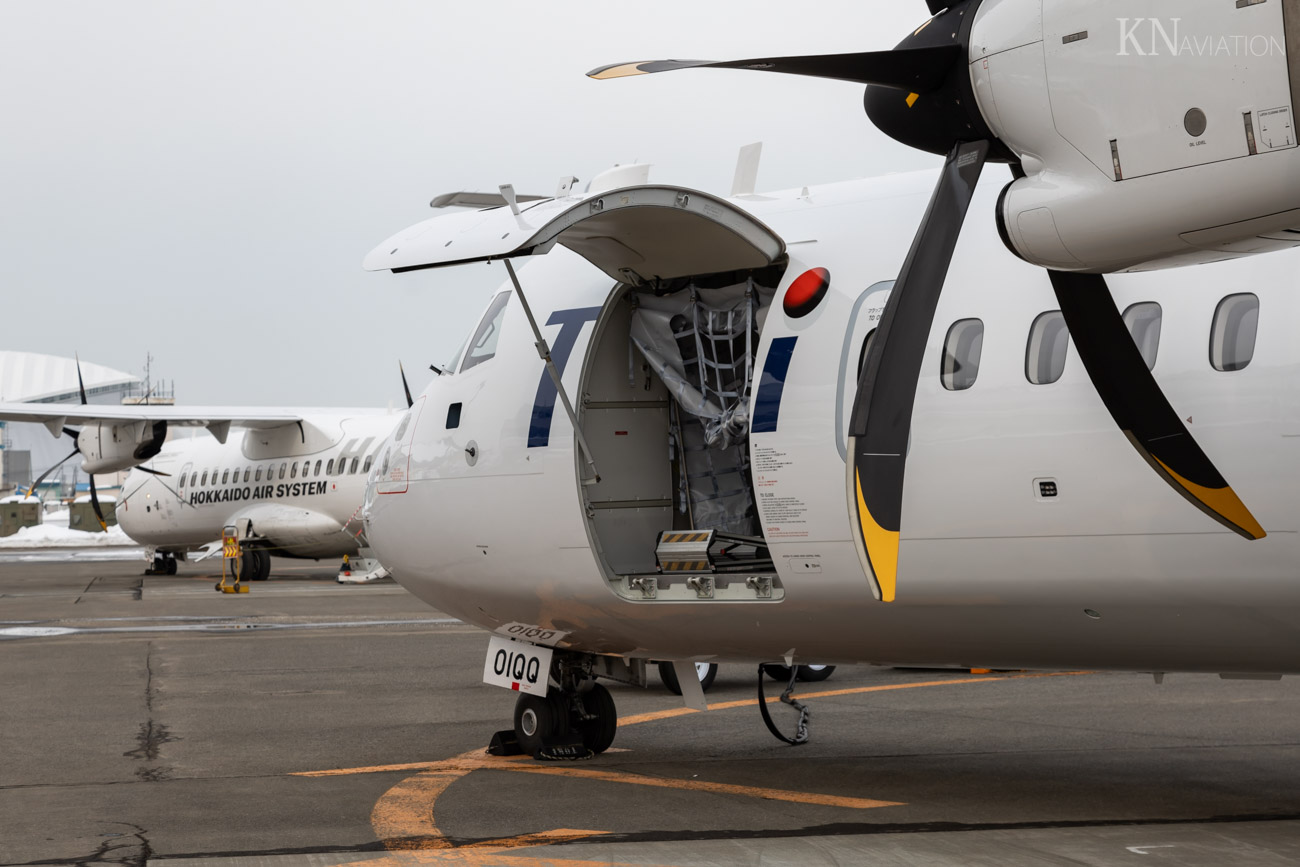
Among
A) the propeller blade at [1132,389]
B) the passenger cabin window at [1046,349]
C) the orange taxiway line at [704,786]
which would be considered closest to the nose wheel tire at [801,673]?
the orange taxiway line at [704,786]

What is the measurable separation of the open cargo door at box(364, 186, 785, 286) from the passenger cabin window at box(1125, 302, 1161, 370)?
2.19 metres

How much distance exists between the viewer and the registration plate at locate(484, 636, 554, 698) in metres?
9.34

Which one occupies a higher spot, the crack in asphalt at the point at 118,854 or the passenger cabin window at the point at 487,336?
the passenger cabin window at the point at 487,336

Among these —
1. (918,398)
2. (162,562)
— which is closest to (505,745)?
(918,398)

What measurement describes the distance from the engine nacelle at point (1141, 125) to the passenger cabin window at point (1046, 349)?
1564 millimetres

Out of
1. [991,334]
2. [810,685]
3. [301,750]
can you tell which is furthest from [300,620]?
[991,334]

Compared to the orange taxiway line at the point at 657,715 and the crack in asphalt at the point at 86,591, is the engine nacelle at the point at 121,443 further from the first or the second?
the orange taxiway line at the point at 657,715

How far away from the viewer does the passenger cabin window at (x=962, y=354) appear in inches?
270

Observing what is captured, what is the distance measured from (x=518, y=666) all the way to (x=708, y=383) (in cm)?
241

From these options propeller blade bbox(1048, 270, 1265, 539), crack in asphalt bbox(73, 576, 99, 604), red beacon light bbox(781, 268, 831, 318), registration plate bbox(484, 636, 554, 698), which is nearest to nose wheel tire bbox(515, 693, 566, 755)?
registration plate bbox(484, 636, 554, 698)

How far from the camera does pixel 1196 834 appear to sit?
677cm

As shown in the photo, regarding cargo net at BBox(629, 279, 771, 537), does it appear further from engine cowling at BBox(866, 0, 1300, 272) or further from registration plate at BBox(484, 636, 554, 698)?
engine cowling at BBox(866, 0, 1300, 272)

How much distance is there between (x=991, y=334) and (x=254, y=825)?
459cm

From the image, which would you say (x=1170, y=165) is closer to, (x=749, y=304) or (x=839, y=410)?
(x=839, y=410)
